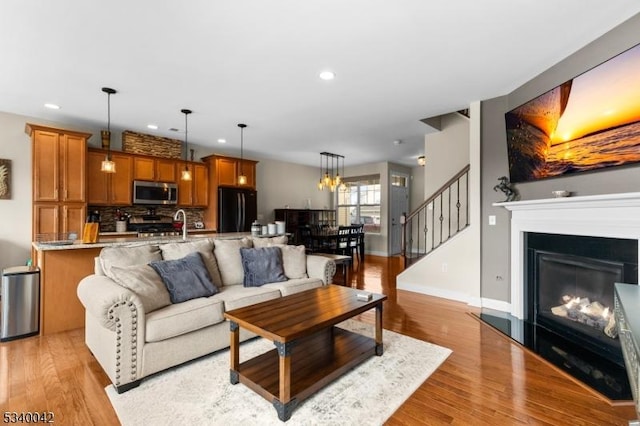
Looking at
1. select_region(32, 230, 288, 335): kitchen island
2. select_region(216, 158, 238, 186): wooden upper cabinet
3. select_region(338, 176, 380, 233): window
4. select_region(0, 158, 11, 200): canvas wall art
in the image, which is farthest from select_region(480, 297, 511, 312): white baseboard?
select_region(0, 158, 11, 200): canvas wall art

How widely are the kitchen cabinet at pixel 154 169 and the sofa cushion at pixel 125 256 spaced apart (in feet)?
10.0

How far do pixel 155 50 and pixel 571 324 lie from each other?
471 centimetres

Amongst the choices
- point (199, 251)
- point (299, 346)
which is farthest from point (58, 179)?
point (299, 346)

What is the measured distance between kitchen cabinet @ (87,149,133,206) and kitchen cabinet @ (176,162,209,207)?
0.89 metres

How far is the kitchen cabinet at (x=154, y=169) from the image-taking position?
532cm

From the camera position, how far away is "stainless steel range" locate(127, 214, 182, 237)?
17.4 ft

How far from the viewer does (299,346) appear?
248 cm

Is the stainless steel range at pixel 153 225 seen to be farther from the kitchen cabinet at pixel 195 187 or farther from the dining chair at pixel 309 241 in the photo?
the dining chair at pixel 309 241

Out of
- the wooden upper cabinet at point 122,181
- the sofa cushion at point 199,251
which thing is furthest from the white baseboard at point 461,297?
the wooden upper cabinet at point 122,181

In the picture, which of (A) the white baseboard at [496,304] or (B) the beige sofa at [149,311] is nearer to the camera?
(B) the beige sofa at [149,311]

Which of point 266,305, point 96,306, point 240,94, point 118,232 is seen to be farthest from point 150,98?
point 266,305

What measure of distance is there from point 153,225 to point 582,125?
6.26 metres

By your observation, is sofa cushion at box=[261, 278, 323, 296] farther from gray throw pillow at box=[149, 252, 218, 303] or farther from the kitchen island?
the kitchen island

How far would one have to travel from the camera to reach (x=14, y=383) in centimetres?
217
